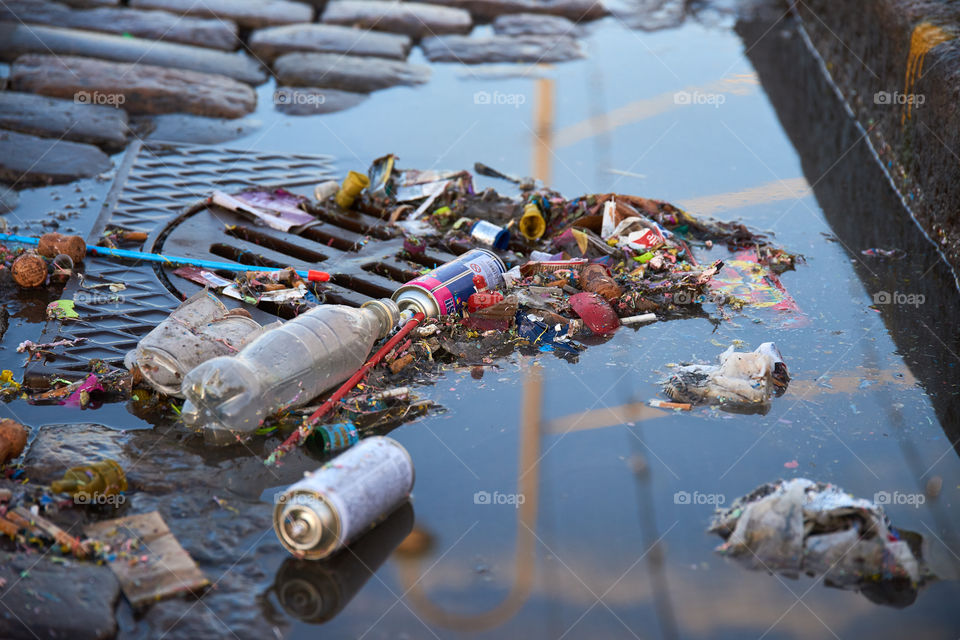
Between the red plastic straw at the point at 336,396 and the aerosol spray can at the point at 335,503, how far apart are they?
0.99 ft

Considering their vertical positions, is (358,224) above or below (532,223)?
below

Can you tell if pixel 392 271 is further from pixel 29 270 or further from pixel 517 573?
pixel 517 573

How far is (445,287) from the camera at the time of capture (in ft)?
11.7

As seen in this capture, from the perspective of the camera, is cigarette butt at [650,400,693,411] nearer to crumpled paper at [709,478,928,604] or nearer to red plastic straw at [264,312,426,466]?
crumpled paper at [709,478,928,604]

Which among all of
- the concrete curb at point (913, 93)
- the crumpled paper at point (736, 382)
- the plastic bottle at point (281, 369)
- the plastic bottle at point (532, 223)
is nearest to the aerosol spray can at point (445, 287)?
the plastic bottle at point (281, 369)

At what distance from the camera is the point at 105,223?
432cm

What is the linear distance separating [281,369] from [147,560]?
0.78 m

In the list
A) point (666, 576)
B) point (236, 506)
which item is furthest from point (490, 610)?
point (236, 506)

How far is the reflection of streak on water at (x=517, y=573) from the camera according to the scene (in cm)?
234

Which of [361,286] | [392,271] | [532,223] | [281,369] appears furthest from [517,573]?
[532,223]

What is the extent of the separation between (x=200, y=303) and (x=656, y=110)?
3.64m

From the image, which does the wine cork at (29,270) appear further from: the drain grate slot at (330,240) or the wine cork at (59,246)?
the drain grate slot at (330,240)

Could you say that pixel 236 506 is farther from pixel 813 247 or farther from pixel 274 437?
pixel 813 247

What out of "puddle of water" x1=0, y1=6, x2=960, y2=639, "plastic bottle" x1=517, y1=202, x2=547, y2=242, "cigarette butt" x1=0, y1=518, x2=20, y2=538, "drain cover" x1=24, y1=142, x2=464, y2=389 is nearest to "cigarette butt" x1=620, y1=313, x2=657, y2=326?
"puddle of water" x1=0, y1=6, x2=960, y2=639
